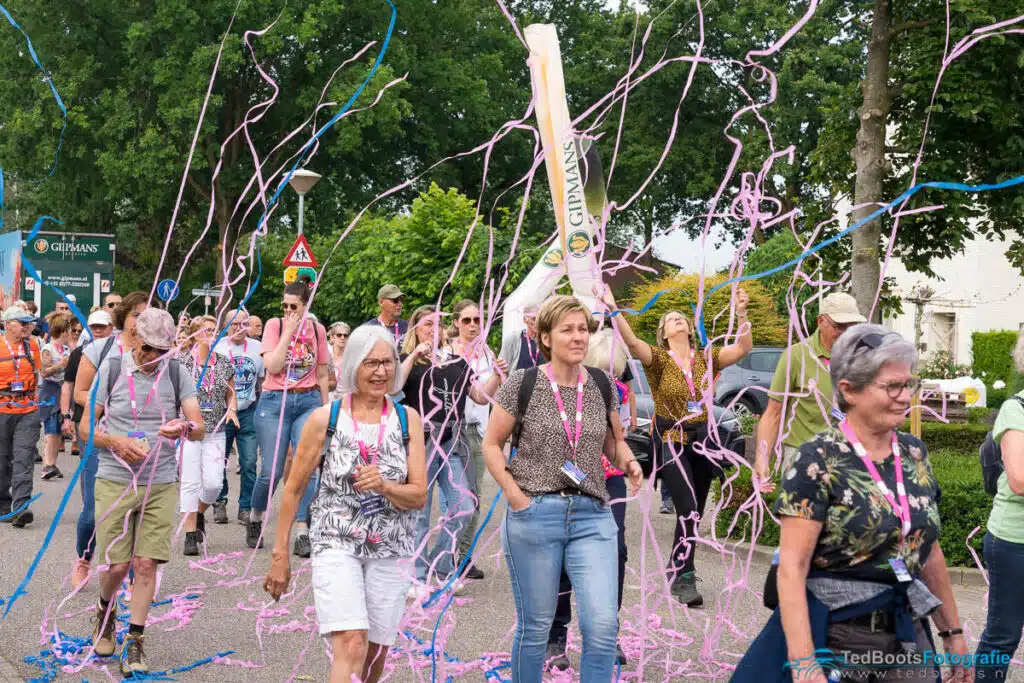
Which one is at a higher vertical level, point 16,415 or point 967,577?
point 16,415

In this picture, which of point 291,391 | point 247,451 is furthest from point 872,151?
point 247,451

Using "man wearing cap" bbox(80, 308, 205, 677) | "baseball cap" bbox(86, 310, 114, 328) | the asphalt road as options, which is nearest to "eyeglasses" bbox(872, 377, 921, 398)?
the asphalt road

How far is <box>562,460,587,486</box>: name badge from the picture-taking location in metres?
4.62

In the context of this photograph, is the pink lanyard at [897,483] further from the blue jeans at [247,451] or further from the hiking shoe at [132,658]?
the blue jeans at [247,451]

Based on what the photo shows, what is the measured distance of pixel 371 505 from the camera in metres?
4.60

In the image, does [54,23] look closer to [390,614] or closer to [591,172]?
[591,172]

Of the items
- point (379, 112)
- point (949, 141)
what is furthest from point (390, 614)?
point (379, 112)

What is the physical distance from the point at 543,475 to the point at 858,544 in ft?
5.65

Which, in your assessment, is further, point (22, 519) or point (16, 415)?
→ point (16, 415)

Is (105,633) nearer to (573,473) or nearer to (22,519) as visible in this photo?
(573,473)

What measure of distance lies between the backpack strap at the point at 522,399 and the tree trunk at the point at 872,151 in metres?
7.87

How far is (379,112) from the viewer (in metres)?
27.0

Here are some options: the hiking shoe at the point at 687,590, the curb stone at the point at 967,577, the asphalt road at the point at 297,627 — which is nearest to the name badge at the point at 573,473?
the asphalt road at the point at 297,627

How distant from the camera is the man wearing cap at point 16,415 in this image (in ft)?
34.6
